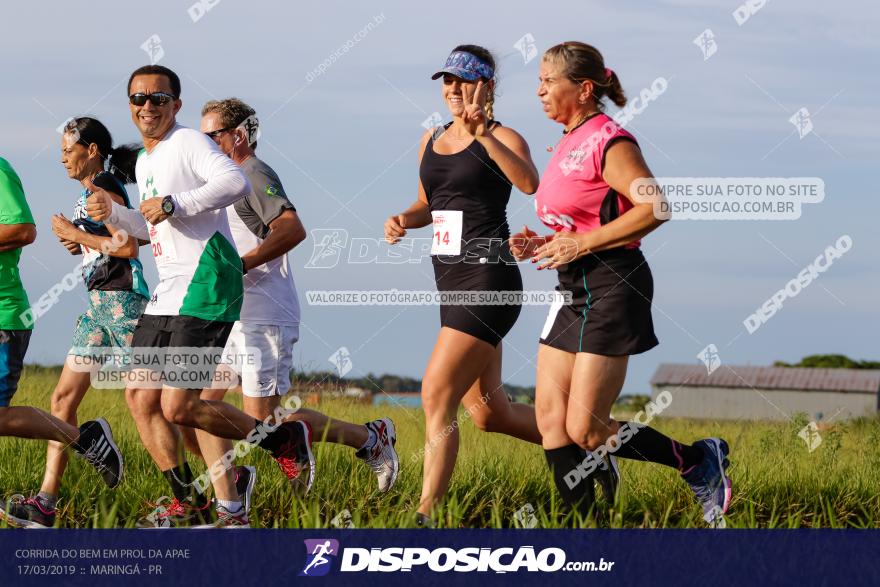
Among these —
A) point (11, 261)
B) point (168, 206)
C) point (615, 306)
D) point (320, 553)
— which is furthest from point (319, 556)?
point (11, 261)

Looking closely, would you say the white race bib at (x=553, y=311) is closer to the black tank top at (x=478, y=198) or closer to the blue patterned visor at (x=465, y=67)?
the black tank top at (x=478, y=198)

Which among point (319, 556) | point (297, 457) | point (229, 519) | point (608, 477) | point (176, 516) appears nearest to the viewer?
point (319, 556)

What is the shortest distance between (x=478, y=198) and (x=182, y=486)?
7.12 ft

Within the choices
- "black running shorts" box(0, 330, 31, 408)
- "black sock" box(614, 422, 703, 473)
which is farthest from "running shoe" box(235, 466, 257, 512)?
"black sock" box(614, 422, 703, 473)

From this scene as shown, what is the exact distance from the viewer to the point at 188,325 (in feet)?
18.9

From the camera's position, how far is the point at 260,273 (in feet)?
22.0

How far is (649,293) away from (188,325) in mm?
2191

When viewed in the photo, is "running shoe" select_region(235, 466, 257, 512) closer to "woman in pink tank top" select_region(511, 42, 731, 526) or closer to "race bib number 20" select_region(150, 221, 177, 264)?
"race bib number 20" select_region(150, 221, 177, 264)

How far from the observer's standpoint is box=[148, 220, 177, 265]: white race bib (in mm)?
5828

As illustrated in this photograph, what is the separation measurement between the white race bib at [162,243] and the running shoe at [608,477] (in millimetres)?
2306

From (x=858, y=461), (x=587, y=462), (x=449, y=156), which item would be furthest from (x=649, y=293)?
(x=858, y=461)

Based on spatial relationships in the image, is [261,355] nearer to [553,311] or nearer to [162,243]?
[162,243]

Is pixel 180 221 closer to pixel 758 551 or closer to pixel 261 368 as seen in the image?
pixel 261 368

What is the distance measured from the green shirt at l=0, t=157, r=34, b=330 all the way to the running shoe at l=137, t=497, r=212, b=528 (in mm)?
1286
